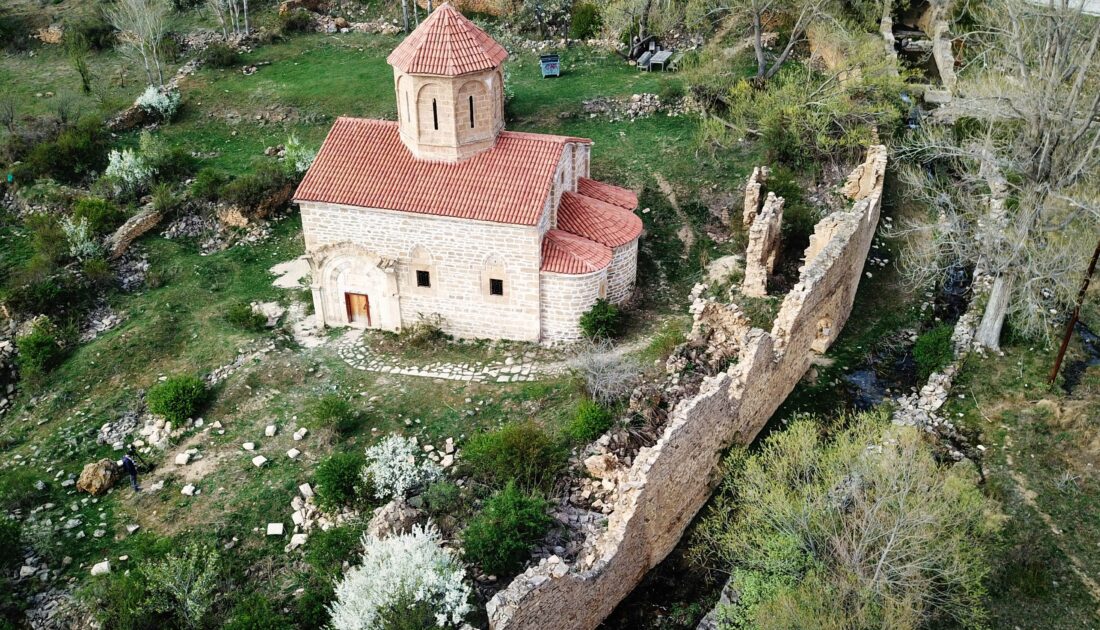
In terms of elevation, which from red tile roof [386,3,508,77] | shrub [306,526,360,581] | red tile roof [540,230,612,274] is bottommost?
shrub [306,526,360,581]

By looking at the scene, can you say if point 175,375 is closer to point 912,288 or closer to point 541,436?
point 541,436

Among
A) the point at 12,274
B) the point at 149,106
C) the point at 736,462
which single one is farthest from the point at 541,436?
the point at 149,106

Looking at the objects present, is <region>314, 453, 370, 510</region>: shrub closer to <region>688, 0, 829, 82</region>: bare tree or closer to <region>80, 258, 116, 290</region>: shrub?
<region>80, 258, 116, 290</region>: shrub

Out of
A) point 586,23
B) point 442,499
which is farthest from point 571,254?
point 586,23

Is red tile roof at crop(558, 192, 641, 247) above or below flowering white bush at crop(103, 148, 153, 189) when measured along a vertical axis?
above

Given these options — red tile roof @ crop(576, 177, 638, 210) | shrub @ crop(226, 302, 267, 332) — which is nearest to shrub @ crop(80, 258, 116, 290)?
shrub @ crop(226, 302, 267, 332)

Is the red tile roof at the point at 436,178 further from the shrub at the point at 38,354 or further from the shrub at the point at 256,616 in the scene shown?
the shrub at the point at 256,616
